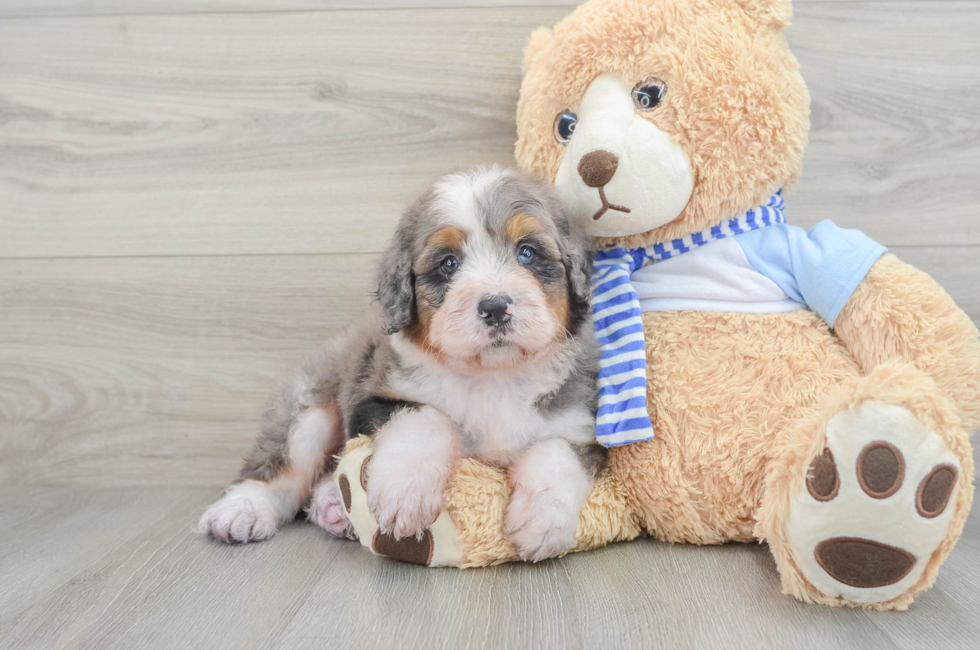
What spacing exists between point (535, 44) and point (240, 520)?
5.56 feet

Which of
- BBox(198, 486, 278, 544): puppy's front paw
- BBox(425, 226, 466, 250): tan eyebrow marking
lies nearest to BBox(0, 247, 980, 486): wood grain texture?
BBox(198, 486, 278, 544): puppy's front paw

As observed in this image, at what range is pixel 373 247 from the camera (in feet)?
8.66

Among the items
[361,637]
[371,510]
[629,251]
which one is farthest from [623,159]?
[361,637]

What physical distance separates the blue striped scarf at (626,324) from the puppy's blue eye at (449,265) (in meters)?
0.41

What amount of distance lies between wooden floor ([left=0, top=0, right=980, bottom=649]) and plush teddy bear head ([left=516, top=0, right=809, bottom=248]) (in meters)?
0.62

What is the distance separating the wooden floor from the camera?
8.08 feet

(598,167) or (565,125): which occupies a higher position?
(565,125)

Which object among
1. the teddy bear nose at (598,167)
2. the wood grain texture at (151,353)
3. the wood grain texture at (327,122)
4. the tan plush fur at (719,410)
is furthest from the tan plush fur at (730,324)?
the wood grain texture at (151,353)

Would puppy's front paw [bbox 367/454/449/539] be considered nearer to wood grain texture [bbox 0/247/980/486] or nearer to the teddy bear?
the teddy bear

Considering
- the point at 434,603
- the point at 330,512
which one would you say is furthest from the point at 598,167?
the point at 330,512

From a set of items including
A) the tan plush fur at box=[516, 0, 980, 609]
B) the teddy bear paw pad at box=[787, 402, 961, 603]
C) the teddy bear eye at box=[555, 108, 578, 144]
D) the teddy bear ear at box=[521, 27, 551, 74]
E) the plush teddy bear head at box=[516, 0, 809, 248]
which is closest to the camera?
the teddy bear paw pad at box=[787, 402, 961, 603]

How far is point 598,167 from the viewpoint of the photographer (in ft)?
6.16

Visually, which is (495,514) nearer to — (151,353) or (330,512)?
(330,512)

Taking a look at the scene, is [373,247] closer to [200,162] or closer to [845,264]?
[200,162]
